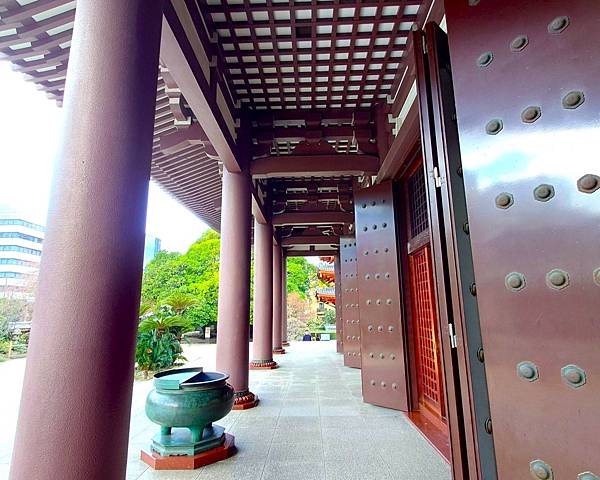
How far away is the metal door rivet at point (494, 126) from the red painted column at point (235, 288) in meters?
3.71

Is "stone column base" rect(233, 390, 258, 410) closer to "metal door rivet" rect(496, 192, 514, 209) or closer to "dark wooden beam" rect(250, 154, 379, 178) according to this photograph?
"dark wooden beam" rect(250, 154, 379, 178)

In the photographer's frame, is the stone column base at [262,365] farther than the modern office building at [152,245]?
No

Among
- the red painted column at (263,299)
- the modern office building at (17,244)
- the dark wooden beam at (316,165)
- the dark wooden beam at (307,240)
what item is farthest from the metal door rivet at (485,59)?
the modern office building at (17,244)

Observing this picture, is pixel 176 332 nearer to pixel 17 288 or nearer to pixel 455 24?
pixel 455 24

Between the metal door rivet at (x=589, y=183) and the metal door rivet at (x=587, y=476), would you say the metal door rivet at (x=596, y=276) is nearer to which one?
the metal door rivet at (x=589, y=183)

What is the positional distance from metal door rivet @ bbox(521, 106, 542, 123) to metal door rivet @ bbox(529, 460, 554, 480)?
126cm

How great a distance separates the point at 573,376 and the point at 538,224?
0.53 meters

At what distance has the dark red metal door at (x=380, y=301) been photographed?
14.8ft

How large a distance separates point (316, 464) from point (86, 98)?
300 centimetres

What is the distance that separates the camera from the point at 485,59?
5.11 ft

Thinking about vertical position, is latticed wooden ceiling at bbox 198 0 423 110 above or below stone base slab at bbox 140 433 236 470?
above

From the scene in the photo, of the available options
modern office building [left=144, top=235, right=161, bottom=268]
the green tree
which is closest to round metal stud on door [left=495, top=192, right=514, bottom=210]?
the green tree

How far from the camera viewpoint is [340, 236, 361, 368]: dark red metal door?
796 centimetres

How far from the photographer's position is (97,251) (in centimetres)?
147
